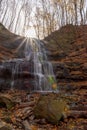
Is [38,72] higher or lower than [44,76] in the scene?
higher

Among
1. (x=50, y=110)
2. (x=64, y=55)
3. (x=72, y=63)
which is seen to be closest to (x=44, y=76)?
(x=72, y=63)

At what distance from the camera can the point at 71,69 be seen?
60.3ft

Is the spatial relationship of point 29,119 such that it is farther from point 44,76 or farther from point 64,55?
point 64,55

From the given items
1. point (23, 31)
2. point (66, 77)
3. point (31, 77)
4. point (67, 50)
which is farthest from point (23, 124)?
point (23, 31)

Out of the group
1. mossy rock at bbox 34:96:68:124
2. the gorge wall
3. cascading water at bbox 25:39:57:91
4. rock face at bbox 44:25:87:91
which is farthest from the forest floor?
rock face at bbox 44:25:87:91

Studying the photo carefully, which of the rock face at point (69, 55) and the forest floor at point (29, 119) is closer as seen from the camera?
the forest floor at point (29, 119)

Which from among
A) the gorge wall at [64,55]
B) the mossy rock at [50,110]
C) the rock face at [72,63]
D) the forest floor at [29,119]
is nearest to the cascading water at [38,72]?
the gorge wall at [64,55]

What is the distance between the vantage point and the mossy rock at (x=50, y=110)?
8.31 meters

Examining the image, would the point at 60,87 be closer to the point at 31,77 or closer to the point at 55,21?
the point at 31,77

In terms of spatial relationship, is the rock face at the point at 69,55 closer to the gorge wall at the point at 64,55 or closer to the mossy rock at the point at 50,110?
the gorge wall at the point at 64,55

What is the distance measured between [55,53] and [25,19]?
2134 cm

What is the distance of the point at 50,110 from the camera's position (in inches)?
328

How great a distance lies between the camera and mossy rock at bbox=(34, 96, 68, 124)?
27.3 ft

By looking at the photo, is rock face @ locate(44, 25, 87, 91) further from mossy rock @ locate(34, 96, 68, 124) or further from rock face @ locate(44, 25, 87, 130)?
mossy rock @ locate(34, 96, 68, 124)
